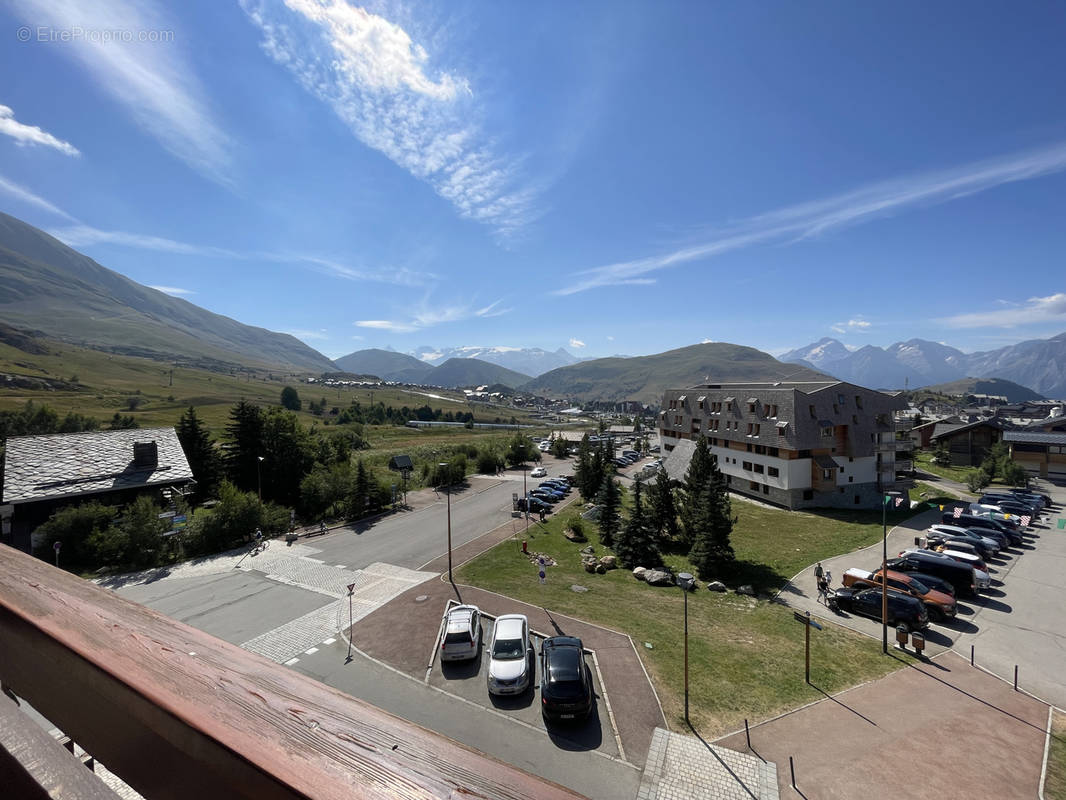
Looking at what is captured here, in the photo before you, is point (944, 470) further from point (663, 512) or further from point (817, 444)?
point (663, 512)

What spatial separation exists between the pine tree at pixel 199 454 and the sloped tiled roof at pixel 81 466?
184 inches

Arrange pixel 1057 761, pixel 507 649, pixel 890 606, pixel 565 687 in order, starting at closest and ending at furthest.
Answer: pixel 1057 761 → pixel 565 687 → pixel 507 649 → pixel 890 606

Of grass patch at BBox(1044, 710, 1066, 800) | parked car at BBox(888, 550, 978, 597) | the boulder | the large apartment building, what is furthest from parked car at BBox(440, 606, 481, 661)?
the large apartment building

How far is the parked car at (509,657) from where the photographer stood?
15.0m

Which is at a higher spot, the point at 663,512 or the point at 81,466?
the point at 81,466

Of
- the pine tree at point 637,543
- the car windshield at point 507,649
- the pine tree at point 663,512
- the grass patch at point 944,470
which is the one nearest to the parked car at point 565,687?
the car windshield at point 507,649

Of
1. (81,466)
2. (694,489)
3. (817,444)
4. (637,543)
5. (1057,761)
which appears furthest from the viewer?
(817,444)

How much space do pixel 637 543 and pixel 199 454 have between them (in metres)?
40.0

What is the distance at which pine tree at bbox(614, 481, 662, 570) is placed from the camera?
92.7 ft

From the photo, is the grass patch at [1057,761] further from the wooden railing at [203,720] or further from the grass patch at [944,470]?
the grass patch at [944,470]

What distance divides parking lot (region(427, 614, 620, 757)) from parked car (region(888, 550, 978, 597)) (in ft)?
70.9

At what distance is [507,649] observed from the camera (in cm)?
1631

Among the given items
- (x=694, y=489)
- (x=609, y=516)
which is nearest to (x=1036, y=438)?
(x=694, y=489)

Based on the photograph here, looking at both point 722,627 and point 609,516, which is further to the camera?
point 609,516
